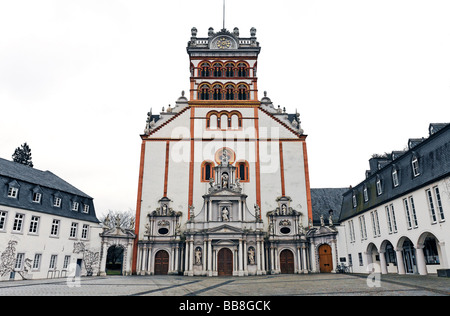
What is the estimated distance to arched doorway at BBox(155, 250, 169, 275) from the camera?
34062 mm

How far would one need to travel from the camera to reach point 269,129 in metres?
40.0

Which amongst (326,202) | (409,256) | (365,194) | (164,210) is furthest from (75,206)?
(326,202)

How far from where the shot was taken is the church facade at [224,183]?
33438mm

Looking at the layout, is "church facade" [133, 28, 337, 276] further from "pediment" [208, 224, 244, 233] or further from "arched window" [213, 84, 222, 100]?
"pediment" [208, 224, 244, 233]

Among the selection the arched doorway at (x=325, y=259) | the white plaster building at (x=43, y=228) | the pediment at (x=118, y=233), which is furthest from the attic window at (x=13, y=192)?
the arched doorway at (x=325, y=259)

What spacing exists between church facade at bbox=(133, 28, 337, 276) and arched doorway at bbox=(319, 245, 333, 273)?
1.38 ft

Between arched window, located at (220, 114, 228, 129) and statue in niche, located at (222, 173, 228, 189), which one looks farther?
arched window, located at (220, 114, 228, 129)

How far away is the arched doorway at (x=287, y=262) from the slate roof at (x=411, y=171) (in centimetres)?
829

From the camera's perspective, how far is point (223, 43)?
45.2m

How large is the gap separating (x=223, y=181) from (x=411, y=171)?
19129 millimetres

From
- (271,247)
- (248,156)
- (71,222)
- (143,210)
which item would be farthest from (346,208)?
(71,222)

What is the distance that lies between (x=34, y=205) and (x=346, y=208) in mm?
31983

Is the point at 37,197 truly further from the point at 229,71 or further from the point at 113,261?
the point at 229,71

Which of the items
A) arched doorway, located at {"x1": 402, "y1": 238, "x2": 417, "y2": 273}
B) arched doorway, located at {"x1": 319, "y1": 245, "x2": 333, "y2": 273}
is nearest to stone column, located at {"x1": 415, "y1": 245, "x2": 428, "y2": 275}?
arched doorway, located at {"x1": 402, "y1": 238, "x2": 417, "y2": 273}
